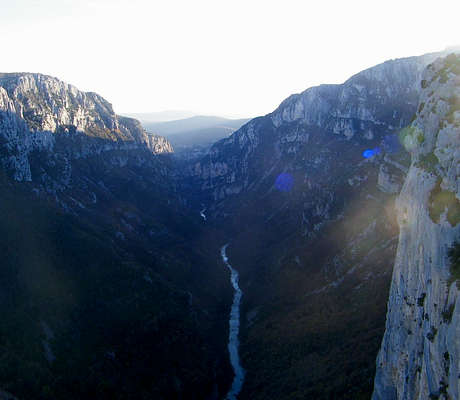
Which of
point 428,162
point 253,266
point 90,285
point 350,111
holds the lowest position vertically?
point 253,266

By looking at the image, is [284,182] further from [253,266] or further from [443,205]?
[443,205]

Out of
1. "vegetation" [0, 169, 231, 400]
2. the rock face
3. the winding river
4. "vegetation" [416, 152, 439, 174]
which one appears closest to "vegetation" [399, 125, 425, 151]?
"vegetation" [416, 152, 439, 174]

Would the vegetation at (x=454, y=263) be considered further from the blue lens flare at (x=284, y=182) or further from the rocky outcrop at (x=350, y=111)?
the blue lens flare at (x=284, y=182)

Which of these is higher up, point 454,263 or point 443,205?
point 443,205

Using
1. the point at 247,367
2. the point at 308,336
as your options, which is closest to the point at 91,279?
the point at 247,367

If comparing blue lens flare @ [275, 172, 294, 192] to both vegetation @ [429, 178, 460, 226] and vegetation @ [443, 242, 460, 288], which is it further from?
vegetation @ [443, 242, 460, 288]

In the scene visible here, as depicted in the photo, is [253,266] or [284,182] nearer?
[253,266]

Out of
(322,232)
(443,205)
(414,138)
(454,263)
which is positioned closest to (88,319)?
(414,138)
